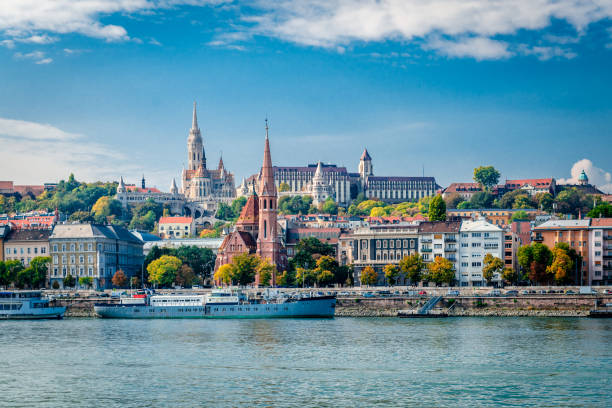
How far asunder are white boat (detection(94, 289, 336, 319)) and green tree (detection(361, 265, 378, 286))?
20.3 m

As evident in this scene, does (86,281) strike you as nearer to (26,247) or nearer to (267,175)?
(26,247)

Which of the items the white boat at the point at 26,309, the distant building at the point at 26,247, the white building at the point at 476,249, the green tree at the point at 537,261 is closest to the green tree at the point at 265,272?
the white building at the point at 476,249

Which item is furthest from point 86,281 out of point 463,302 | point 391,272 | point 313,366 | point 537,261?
point 313,366

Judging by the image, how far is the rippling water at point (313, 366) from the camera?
4100 centimetres

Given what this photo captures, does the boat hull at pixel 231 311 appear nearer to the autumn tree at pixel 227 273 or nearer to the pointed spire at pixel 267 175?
the autumn tree at pixel 227 273

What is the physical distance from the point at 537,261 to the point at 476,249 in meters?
9.95

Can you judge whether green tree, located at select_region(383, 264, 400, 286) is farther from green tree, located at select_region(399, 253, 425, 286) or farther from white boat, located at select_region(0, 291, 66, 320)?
white boat, located at select_region(0, 291, 66, 320)

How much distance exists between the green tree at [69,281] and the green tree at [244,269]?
18720 mm

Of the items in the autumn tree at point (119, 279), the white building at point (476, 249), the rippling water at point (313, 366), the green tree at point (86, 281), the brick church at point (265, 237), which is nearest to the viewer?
the rippling water at point (313, 366)

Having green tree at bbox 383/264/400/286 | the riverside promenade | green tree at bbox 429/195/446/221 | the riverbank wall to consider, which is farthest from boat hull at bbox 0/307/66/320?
green tree at bbox 429/195/446/221

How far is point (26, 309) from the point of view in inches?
3556

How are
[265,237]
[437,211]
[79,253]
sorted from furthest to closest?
[437,211]
[265,237]
[79,253]

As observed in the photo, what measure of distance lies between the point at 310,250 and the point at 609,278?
3485 centimetres

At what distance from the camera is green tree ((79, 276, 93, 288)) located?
117m
